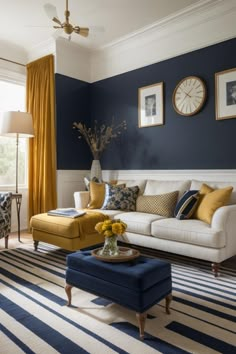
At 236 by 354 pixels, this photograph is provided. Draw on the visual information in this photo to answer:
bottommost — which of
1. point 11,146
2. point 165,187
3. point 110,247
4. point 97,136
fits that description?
point 110,247

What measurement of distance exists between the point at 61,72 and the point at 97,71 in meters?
0.72

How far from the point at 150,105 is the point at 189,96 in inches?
26.3

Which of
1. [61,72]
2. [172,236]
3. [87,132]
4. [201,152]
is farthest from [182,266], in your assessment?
[61,72]

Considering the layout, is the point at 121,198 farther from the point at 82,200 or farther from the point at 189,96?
the point at 189,96

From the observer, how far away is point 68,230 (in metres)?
3.29

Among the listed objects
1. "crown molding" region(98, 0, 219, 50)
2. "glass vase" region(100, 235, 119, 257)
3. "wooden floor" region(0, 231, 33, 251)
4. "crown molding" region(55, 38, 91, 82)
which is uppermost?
"crown molding" region(98, 0, 219, 50)

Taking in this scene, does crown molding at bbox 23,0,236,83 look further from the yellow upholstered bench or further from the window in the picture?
the yellow upholstered bench

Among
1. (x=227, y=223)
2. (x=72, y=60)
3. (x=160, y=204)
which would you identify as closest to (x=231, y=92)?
(x=160, y=204)

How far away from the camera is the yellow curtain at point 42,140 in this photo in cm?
486

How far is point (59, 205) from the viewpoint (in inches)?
194

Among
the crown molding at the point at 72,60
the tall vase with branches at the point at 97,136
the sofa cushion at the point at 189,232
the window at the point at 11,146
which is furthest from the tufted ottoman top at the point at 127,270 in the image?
the crown molding at the point at 72,60

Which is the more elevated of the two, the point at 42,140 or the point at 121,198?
the point at 42,140

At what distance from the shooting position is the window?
196 inches

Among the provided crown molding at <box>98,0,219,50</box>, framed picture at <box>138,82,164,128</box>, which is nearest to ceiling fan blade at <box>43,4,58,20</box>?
crown molding at <box>98,0,219,50</box>
